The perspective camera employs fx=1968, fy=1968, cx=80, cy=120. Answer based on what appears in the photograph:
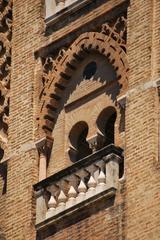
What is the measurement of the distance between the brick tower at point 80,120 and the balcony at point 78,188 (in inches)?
0.6

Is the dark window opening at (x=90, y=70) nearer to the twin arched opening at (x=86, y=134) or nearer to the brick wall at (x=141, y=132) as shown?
the twin arched opening at (x=86, y=134)

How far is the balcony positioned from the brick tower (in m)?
0.02

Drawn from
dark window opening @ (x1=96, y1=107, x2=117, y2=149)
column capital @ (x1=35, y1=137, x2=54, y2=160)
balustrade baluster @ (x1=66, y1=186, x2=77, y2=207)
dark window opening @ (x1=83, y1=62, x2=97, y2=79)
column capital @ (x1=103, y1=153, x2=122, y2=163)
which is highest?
dark window opening @ (x1=83, y1=62, x2=97, y2=79)

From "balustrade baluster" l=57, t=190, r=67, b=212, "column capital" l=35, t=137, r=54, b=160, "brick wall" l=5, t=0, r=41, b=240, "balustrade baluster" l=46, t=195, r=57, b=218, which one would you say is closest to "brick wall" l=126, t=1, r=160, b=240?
"balustrade baluster" l=57, t=190, r=67, b=212

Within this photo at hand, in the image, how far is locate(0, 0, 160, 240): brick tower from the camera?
30.4 metres

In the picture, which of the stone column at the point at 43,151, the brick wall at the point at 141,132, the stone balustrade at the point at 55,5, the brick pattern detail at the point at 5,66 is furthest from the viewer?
the brick pattern detail at the point at 5,66

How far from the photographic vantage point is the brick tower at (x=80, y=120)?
30391mm

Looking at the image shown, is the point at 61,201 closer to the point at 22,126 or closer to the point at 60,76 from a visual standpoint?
the point at 22,126

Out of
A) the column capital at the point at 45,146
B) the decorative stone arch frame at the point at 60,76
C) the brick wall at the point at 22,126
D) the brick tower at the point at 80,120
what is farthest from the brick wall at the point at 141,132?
the brick wall at the point at 22,126

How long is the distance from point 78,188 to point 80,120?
1.51 meters

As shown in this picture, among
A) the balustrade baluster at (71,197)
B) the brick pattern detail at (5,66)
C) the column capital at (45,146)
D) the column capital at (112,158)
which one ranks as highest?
the brick pattern detail at (5,66)

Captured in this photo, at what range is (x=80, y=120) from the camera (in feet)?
105

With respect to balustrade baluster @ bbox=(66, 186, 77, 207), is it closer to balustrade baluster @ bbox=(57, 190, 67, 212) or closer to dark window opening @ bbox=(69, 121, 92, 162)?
balustrade baluster @ bbox=(57, 190, 67, 212)

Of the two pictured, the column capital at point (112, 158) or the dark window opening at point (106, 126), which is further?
the dark window opening at point (106, 126)
